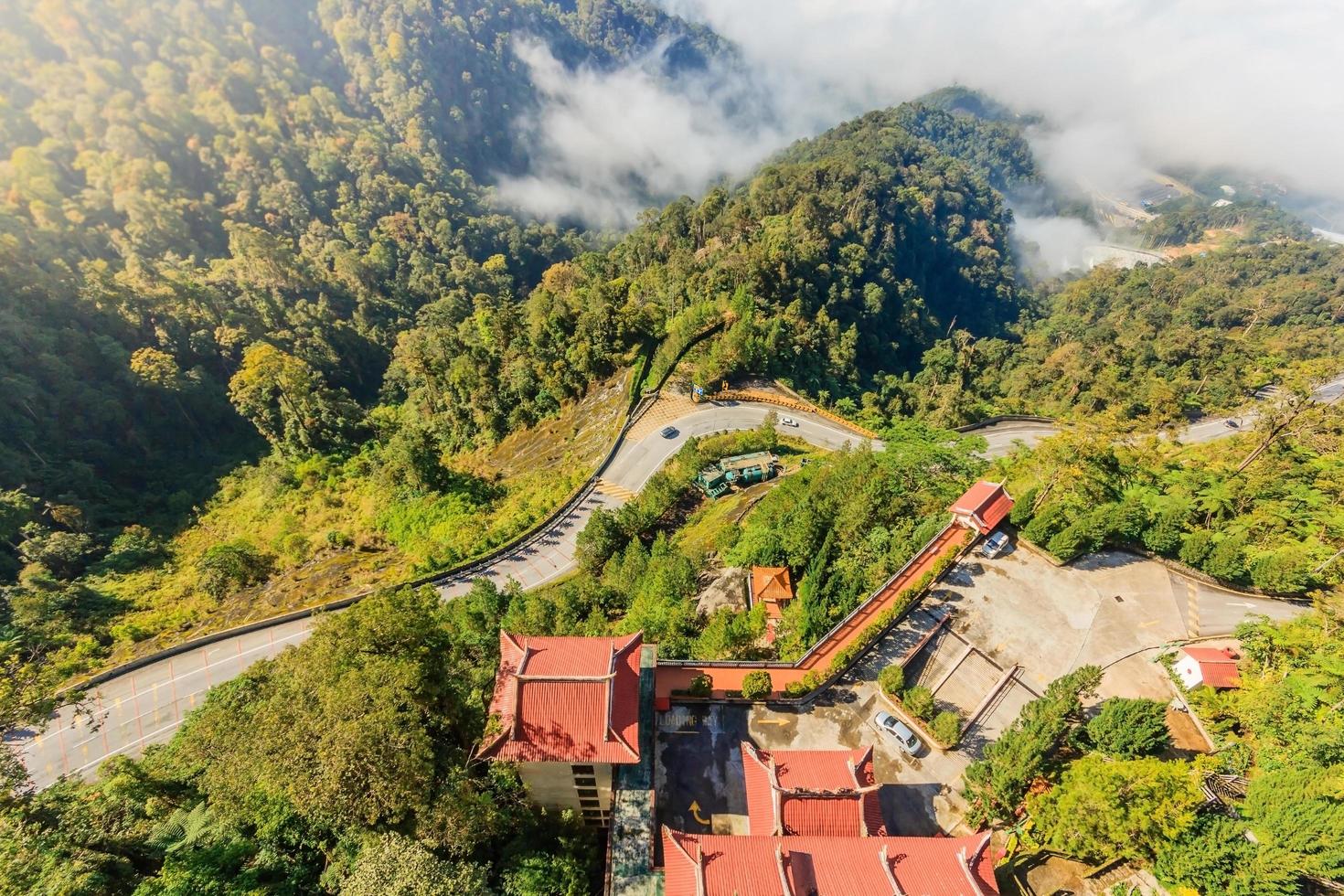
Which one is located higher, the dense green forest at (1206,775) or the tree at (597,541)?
the tree at (597,541)

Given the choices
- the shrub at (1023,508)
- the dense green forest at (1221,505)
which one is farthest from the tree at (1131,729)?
the shrub at (1023,508)

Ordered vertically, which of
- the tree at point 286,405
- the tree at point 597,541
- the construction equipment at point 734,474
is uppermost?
the tree at point 286,405

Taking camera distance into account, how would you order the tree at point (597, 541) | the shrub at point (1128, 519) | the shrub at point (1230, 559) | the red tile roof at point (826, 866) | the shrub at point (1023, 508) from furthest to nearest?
the tree at point (597, 541) < the shrub at point (1023, 508) < the shrub at point (1128, 519) < the shrub at point (1230, 559) < the red tile roof at point (826, 866)

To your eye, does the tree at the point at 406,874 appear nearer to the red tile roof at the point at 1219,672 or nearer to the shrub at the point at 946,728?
the shrub at the point at 946,728

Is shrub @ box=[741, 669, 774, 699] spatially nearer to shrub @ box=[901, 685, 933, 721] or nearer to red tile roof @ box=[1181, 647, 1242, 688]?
shrub @ box=[901, 685, 933, 721]

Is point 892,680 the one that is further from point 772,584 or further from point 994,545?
point 994,545

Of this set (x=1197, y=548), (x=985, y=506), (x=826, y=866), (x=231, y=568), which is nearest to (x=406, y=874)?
(x=826, y=866)

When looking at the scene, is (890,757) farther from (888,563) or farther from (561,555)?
(561,555)

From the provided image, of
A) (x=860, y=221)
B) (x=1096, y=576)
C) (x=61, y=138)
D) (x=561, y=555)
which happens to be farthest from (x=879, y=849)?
(x=61, y=138)

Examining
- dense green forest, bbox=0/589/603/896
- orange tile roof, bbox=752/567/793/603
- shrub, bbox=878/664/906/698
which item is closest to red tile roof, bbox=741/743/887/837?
shrub, bbox=878/664/906/698
